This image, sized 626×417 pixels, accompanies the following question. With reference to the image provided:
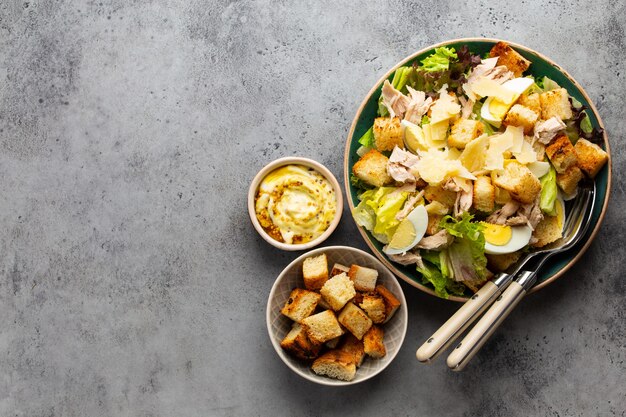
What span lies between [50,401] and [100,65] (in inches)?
63.4

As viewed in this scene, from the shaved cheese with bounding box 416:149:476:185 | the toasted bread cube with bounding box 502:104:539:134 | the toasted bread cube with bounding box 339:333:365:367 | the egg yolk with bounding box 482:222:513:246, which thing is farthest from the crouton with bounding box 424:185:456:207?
the toasted bread cube with bounding box 339:333:365:367

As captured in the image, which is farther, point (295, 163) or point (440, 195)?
point (295, 163)

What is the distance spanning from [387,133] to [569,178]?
778 millimetres

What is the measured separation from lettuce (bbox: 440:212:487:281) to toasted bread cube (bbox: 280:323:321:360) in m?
0.67

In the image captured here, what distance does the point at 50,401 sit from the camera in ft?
9.71

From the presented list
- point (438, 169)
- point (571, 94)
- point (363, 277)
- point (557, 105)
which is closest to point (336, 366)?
point (363, 277)

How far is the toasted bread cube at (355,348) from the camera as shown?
2736 millimetres

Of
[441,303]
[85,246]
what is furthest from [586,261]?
[85,246]

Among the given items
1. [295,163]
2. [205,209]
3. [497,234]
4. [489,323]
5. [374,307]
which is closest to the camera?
[489,323]

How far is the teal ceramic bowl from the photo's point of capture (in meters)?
2.64

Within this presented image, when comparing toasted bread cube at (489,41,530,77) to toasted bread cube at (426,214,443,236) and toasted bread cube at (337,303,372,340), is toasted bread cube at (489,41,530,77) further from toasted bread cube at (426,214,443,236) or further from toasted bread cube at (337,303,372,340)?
toasted bread cube at (337,303,372,340)

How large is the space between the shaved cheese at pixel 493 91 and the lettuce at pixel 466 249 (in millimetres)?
516

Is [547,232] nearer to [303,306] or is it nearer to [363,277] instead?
[363,277]

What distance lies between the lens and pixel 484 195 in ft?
8.29
